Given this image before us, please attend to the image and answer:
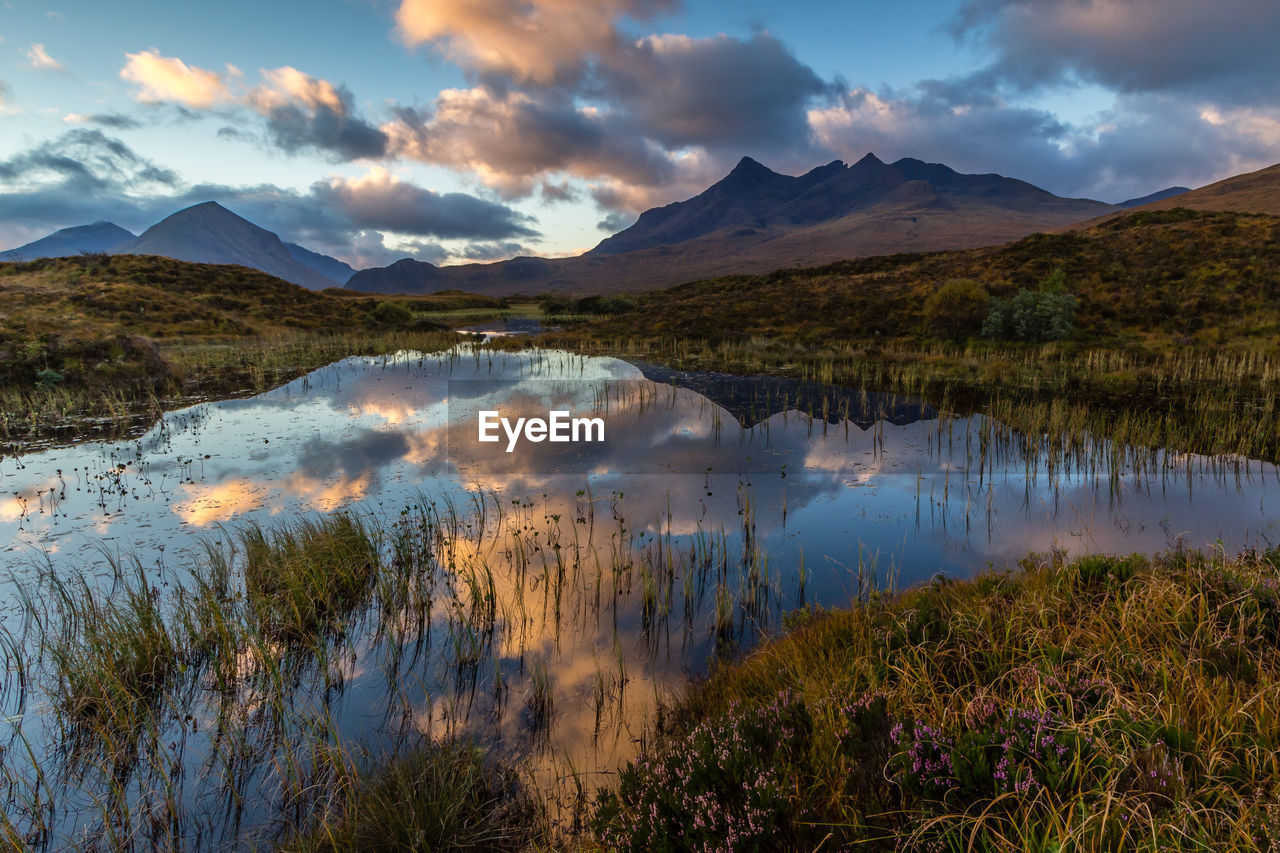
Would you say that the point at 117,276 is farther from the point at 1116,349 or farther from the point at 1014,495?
the point at 1116,349

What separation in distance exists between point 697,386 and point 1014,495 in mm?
15440

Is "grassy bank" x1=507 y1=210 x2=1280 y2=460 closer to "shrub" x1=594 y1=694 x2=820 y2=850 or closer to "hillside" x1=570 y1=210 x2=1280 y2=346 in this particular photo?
"hillside" x1=570 y1=210 x2=1280 y2=346

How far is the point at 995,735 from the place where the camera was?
347 cm

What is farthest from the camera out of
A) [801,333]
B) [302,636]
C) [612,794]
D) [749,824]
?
[801,333]

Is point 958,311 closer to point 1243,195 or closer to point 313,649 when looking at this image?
point 313,649

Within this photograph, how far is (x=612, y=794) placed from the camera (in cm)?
422

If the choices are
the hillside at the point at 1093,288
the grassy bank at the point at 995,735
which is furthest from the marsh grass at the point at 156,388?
the hillside at the point at 1093,288

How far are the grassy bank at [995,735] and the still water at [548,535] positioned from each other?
1.27 metres

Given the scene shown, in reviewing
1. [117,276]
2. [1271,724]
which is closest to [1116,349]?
[1271,724]

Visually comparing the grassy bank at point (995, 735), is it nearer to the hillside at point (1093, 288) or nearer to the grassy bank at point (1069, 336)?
the grassy bank at point (1069, 336)

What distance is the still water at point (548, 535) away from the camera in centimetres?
506

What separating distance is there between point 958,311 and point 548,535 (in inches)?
1395

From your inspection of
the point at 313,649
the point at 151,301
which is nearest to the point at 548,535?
the point at 313,649

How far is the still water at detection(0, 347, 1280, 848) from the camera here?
5059mm
